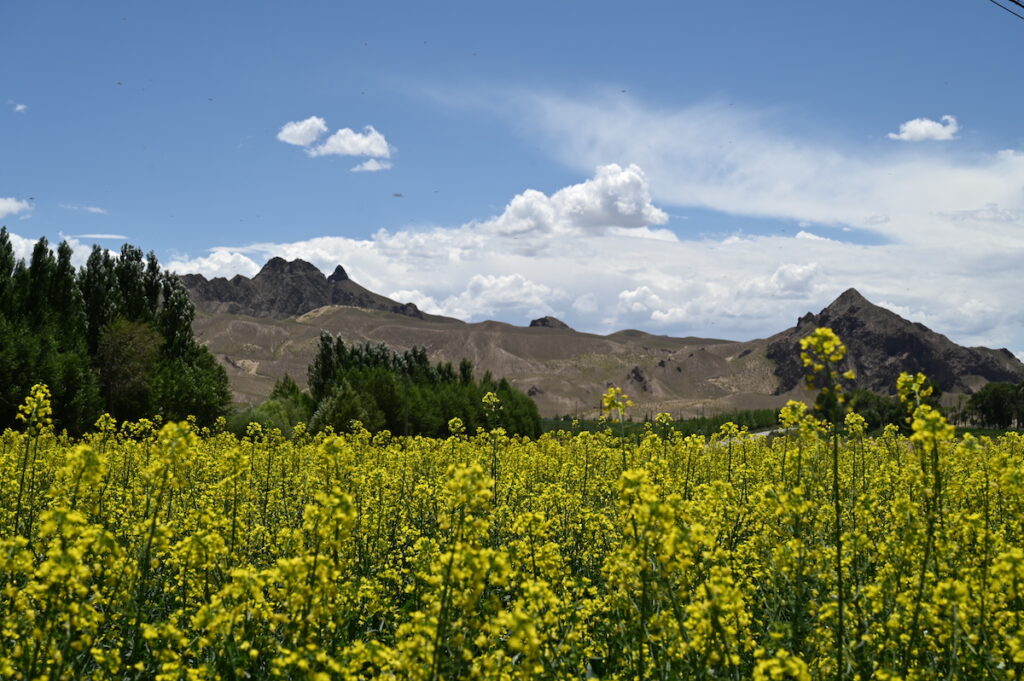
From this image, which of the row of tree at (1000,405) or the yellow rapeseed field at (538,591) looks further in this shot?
the row of tree at (1000,405)

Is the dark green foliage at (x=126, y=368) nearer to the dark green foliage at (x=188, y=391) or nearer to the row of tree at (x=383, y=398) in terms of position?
the dark green foliage at (x=188, y=391)

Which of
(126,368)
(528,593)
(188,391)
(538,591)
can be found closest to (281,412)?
(188,391)

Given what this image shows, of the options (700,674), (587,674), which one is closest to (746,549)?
(587,674)

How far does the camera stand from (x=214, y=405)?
4147 cm

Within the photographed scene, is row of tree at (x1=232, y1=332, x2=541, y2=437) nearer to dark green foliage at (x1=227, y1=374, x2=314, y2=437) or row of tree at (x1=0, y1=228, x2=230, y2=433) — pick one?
dark green foliage at (x1=227, y1=374, x2=314, y2=437)

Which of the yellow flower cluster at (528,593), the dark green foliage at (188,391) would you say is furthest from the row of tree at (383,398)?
the yellow flower cluster at (528,593)

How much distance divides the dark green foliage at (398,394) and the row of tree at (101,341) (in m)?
7.87

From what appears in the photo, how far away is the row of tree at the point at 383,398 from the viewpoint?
40000mm

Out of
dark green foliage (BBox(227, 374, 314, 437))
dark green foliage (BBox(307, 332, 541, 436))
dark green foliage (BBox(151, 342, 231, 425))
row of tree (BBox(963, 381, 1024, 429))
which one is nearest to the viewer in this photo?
dark green foliage (BBox(227, 374, 314, 437))

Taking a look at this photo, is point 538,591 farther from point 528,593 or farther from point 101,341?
point 101,341

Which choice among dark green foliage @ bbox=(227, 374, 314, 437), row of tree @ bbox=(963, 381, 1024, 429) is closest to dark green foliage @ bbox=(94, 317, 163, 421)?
dark green foliage @ bbox=(227, 374, 314, 437)

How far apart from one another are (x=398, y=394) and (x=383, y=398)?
1023 mm

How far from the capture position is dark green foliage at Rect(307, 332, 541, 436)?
134 ft

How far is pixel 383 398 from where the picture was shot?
151ft
